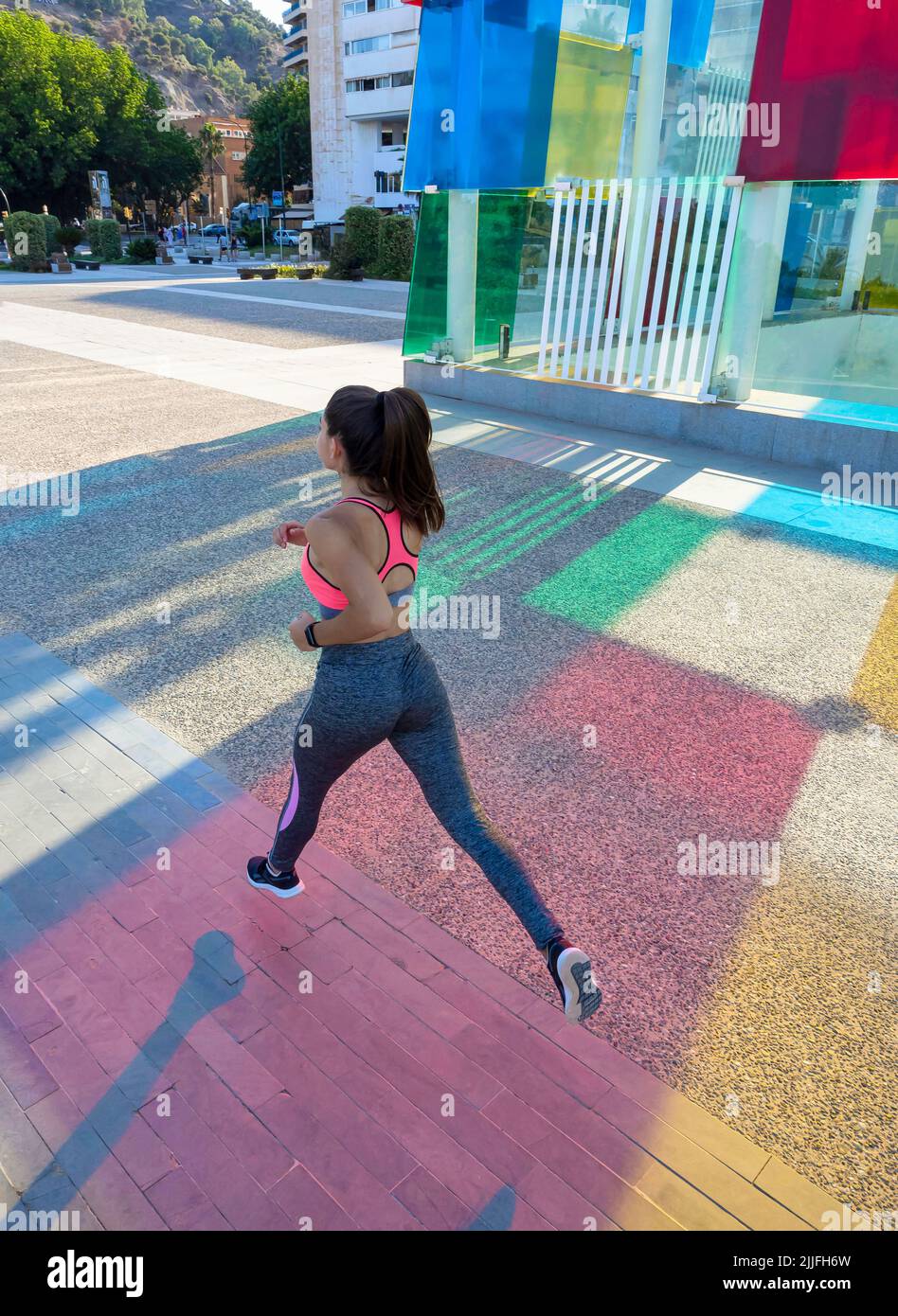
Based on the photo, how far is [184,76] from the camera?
191 metres

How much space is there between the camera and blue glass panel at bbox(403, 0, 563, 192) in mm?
11500

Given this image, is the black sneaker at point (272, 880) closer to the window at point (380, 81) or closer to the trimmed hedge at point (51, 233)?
A: the trimmed hedge at point (51, 233)

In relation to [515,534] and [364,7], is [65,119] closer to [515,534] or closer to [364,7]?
[364,7]

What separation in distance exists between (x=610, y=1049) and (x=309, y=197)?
10208 cm

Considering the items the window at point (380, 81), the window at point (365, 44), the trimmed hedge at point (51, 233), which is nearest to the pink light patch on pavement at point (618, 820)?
the trimmed hedge at point (51, 233)

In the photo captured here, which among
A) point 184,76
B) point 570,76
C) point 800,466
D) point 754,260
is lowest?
point 800,466

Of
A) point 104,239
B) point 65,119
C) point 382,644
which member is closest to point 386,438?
point 382,644

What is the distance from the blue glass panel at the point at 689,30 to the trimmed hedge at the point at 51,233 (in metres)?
34.4

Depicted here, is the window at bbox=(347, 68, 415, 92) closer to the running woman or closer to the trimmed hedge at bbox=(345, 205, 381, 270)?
the trimmed hedge at bbox=(345, 205, 381, 270)

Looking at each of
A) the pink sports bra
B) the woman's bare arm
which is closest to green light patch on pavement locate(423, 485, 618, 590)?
the pink sports bra
